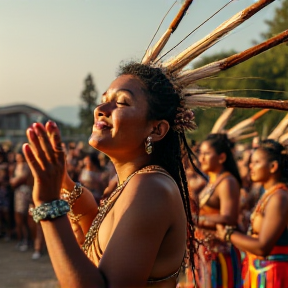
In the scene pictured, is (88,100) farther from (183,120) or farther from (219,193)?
(183,120)

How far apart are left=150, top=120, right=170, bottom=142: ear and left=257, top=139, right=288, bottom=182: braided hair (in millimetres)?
2116

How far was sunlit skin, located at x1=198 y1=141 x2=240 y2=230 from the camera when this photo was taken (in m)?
4.29

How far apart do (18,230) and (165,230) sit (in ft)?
24.8

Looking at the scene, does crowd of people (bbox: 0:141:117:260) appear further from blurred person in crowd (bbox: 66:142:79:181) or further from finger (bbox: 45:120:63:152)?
finger (bbox: 45:120:63:152)

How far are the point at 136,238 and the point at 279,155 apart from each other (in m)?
2.55

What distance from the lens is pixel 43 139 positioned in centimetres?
147

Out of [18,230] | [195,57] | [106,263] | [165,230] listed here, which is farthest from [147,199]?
[18,230]

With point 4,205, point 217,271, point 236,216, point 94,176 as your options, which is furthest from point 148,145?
point 4,205

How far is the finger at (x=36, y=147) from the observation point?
4.81ft

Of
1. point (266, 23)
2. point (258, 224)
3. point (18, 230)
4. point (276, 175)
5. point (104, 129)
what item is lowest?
point (18, 230)

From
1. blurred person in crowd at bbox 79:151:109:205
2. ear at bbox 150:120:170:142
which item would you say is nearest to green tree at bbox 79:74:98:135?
blurred person in crowd at bbox 79:151:109:205

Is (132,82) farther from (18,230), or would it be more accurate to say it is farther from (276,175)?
(18,230)

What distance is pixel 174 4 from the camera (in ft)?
7.61

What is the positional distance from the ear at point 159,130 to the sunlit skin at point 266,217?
1771 millimetres
